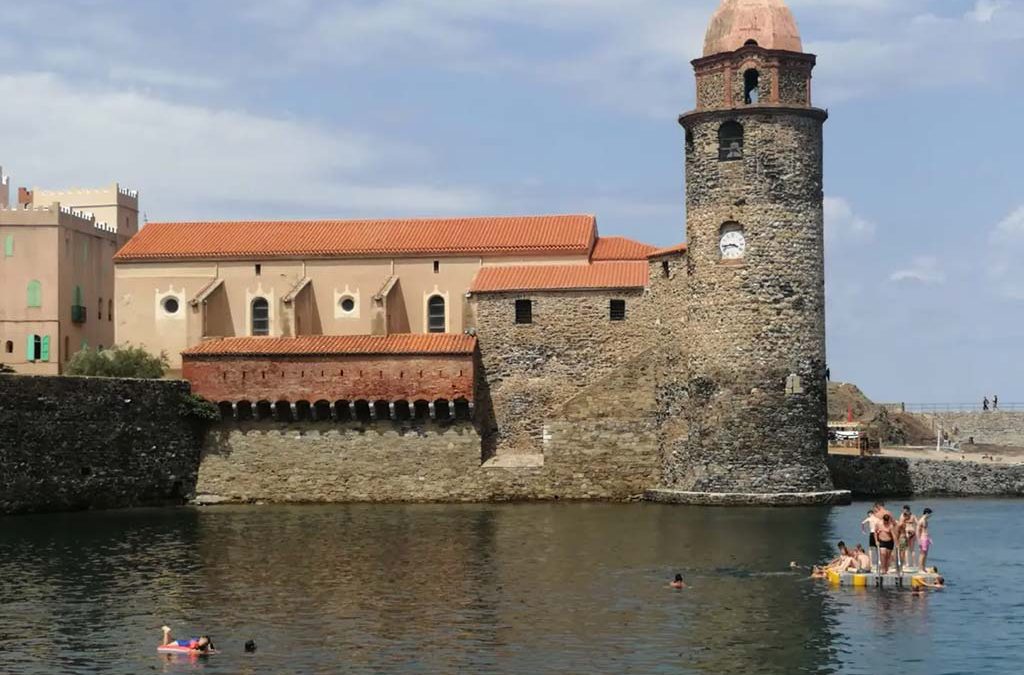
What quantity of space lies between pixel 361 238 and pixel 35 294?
55.5ft

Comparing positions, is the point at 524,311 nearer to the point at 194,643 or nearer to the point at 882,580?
the point at 882,580

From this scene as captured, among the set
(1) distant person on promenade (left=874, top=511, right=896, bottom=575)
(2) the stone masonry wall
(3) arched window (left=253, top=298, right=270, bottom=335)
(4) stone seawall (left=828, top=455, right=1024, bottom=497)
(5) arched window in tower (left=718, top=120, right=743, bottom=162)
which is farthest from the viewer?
(3) arched window (left=253, top=298, right=270, bottom=335)

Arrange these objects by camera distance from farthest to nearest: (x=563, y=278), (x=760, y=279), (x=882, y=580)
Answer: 1. (x=563, y=278)
2. (x=760, y=279)
3. (x=882, y=580)

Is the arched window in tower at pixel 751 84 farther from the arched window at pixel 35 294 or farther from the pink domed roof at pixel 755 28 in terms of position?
the arched window at pixel 35 294

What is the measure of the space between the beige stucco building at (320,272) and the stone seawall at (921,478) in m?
10.1

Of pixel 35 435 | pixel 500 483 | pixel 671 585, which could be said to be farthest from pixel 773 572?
pixel 35 435

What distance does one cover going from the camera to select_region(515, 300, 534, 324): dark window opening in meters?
52.2

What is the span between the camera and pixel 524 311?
52219mm

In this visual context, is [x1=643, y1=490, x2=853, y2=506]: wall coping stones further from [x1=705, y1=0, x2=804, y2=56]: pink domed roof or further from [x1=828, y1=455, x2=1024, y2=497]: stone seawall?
[x1=705, y1=0, x2=804, y2=56]: pink domed roof

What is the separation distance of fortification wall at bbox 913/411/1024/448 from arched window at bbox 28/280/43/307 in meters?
40.8

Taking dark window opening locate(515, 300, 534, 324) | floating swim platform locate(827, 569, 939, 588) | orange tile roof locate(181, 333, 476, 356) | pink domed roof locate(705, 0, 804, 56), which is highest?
pink domed roof locate(705, 0, 804, 56)

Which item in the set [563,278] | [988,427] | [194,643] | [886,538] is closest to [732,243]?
[563,278]

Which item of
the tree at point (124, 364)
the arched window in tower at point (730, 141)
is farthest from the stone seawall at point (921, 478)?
the tree at point (124, 364)

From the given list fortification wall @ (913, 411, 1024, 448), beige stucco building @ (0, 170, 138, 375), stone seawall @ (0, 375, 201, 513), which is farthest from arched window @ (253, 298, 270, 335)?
fortification wall @ (913, 411, 1024, 448)
